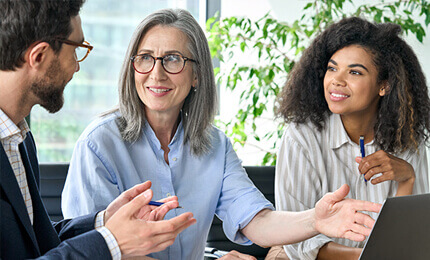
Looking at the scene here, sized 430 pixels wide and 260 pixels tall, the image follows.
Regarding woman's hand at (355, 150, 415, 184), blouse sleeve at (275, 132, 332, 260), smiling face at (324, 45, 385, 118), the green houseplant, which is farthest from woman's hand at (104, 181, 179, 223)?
the green houseplant

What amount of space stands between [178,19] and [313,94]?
735mm

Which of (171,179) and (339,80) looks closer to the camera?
(171,179)

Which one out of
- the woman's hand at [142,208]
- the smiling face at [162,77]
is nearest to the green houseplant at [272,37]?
the smiling face at [162,77]

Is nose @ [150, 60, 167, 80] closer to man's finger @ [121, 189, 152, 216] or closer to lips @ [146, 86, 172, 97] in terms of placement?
lips @ [146, 86, 172, 97]

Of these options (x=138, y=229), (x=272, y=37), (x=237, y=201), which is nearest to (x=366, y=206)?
(x=237, y=201)

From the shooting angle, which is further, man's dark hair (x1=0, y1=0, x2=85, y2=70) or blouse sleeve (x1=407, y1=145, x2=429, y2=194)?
blouse sleeve (x1=407, y1=145, x2=429, y2=194)

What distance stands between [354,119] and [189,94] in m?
0.72

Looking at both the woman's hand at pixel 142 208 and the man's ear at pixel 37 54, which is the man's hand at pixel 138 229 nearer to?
the woman's hand at pixel 142 208

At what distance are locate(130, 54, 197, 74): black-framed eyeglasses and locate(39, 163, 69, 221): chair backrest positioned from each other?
1.93ft

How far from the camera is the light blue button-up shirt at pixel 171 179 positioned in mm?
1613

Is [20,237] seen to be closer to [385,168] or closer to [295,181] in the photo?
[295,181]

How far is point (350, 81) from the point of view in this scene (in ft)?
7.06

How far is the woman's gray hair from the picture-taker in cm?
178

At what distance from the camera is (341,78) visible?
2.14 meters
